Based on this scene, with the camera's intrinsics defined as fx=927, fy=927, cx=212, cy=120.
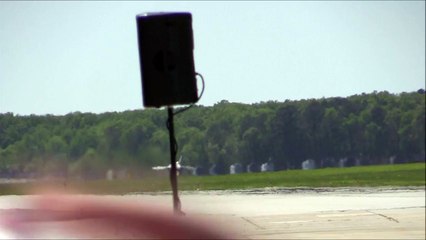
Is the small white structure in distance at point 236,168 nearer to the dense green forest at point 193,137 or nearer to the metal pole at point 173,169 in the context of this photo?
the dense green forest at point 193,137

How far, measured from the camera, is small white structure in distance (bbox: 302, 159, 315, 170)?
5.11 meters

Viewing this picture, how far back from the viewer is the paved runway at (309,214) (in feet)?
21.6

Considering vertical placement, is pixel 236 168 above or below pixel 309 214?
above

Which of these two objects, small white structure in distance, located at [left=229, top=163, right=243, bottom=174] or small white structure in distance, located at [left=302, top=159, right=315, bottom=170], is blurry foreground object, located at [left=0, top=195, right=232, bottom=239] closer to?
small white structure in distance, located at [left=229, top=163, right=243, bottom=174]

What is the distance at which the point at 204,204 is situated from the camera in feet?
21.7

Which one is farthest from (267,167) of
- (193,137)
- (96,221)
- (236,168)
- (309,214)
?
(309,214)

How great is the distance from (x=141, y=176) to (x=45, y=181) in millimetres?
661

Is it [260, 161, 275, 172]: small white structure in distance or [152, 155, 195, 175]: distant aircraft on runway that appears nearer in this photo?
[260, 161, 275, 172]: small white structure in distance

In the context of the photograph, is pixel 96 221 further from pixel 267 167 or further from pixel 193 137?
pixel 267 167

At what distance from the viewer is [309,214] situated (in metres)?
13.6

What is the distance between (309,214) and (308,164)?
28.1 ft

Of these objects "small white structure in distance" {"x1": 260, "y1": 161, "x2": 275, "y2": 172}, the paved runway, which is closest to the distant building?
"small white structure in distance" {"x1": 260, "y1": 161, "x2": 275, "y2": 172}

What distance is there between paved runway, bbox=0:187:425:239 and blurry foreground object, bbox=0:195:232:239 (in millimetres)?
301

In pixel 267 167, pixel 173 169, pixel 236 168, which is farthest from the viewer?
pixel 236 168
